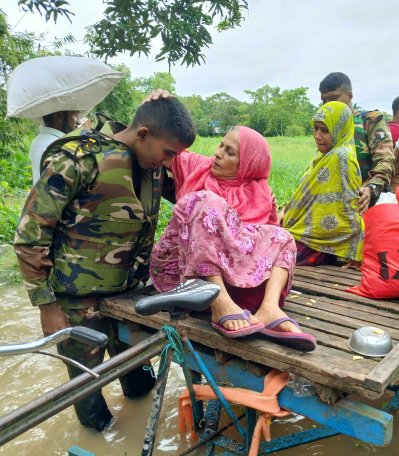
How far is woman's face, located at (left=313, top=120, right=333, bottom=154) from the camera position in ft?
10.3

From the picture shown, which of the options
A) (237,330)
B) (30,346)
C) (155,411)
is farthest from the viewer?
(237,330)

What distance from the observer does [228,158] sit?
2.31 metres

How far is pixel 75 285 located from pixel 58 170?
1.82ft

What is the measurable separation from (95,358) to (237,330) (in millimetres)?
884

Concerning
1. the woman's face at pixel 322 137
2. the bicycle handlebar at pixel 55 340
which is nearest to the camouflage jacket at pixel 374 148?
the woman's face at pixel 322 137

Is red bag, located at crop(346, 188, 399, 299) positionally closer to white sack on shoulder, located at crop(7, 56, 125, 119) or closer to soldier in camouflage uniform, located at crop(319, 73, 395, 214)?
soldier in camouflage uniform, located at crop(319, 73, 395, 214)

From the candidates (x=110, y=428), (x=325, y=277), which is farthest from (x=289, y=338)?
(x=110, y=428)

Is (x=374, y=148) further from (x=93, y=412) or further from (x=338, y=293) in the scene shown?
(x=93, y=412)

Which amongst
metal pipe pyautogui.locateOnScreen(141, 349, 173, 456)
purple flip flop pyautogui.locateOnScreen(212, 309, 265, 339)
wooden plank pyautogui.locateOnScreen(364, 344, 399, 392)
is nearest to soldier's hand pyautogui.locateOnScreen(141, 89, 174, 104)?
purple flip flop pyautogui.locateOnScreen(212, 309, 265, 339)

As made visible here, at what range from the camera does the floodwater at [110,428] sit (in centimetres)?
252

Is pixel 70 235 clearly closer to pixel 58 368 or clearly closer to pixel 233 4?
pixel 58 368

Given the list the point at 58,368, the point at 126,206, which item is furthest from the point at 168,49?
the point at 58,368

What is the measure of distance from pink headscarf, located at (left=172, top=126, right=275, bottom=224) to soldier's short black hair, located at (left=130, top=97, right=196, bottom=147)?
12.2 inches

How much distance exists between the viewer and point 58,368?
3.33 metres
